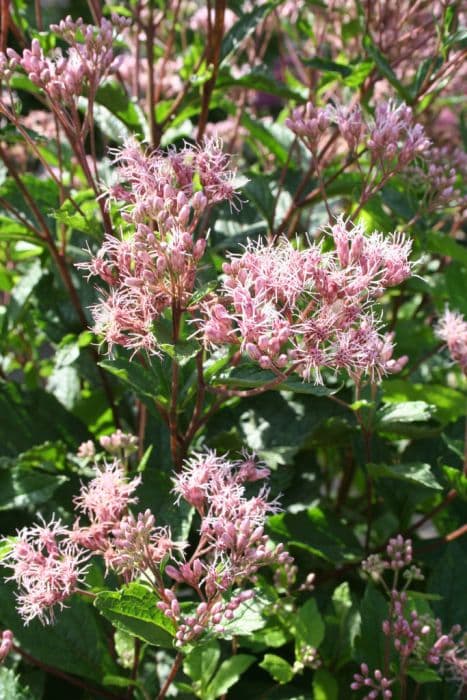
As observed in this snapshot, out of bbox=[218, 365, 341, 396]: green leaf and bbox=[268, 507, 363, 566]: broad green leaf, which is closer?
bbox=[218, 365, 341, 396]: green leaf

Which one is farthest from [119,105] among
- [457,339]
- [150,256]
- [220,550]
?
[220,550]

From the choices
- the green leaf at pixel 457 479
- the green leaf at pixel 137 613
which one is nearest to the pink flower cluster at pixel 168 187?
the green leaf at pixel 137 613

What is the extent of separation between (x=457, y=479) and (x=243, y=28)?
723mm

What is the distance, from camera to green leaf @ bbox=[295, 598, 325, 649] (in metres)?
1.01

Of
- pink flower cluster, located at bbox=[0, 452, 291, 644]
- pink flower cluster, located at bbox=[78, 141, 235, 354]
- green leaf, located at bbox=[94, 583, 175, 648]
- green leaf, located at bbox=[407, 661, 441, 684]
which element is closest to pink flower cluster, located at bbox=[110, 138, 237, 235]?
pink flower cluster, located at bbox=[78, 141, 235, 354]

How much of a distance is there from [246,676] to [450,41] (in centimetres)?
95

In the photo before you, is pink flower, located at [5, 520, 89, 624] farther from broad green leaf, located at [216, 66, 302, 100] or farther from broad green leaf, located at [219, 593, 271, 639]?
broad green leaf, located at [216, 66, 302, 100]

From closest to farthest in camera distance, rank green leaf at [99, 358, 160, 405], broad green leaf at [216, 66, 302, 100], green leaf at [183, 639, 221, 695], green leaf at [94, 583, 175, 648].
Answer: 1. green leaf at [94, 583, 175, 648]
2. green leaf at [99, 358, 160, 405]
3. green leaf at [183, 639, 221, 695]
4. broad green leaf at [216, 66, 302, 100]

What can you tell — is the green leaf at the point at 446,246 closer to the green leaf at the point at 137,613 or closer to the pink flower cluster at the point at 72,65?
the pink flower cluster at the point at 72,65

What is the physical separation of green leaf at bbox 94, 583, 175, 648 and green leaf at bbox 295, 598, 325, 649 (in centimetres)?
25

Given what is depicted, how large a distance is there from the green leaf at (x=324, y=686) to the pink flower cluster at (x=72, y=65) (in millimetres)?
774

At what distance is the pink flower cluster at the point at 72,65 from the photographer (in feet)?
3.12

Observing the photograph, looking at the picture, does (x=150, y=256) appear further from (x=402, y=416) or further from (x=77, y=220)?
(x=402, y=416)

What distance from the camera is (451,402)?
1320mm
